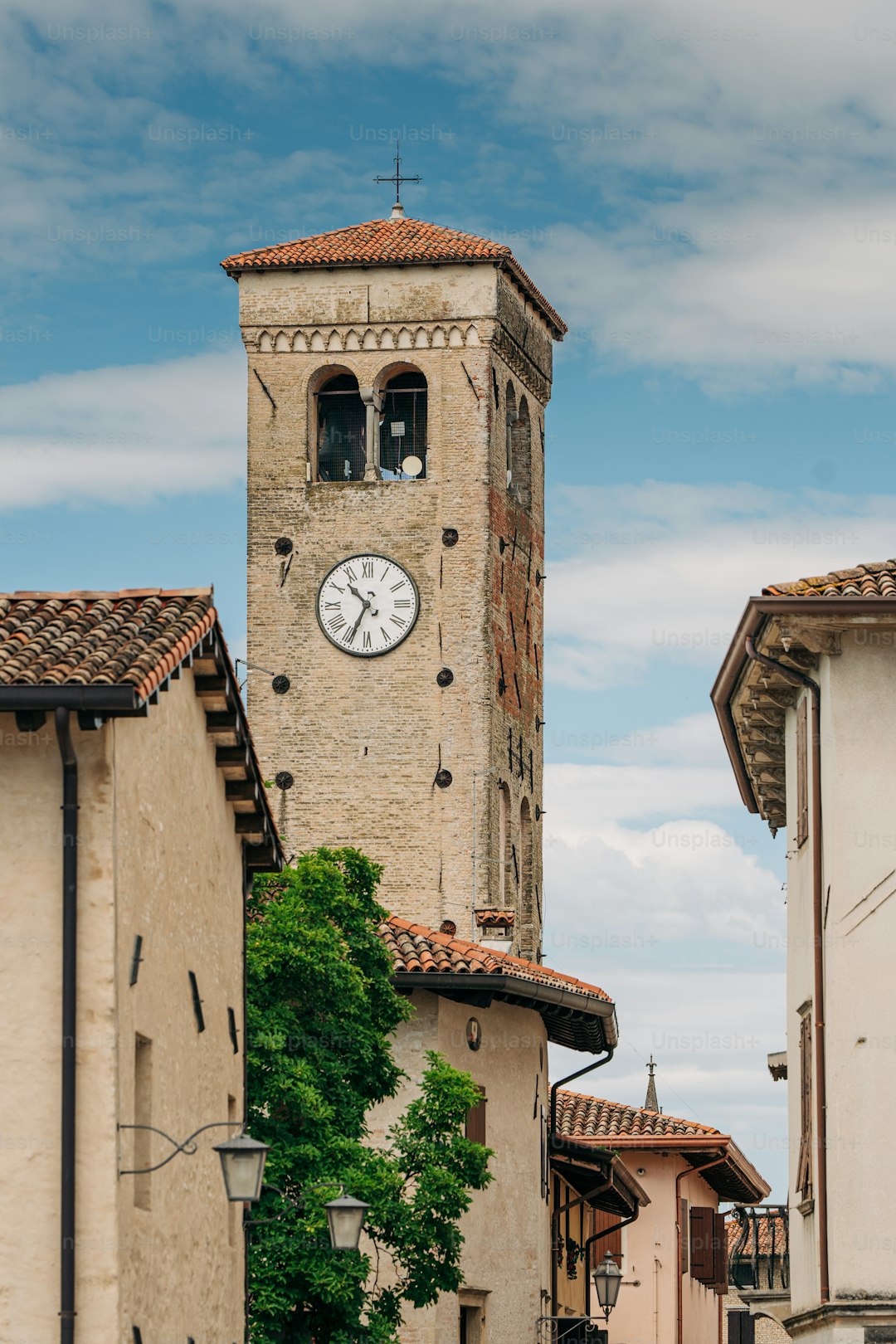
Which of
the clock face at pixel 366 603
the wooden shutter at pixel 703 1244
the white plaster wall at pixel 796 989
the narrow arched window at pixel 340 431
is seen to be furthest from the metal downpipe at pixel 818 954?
the narrow arched window at pixel 340 431

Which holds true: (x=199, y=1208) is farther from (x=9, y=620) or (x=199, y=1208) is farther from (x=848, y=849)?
(x=848, y=849)

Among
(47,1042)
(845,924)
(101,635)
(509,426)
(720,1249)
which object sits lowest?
(720,1249)

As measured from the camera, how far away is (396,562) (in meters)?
53.7

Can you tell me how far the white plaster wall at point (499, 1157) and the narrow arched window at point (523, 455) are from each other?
2599cm

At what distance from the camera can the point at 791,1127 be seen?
24.2 metres

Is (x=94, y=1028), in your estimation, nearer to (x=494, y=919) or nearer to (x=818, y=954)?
(x=818, y=954)

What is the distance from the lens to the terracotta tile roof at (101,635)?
1594 centimetres

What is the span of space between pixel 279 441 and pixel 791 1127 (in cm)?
3264

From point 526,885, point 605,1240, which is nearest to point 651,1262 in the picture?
point 605,1240

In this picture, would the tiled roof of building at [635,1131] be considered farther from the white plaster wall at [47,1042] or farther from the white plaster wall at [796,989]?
the white plaster wall at [47,1042]

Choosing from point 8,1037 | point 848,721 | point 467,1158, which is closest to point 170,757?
point 8,1037

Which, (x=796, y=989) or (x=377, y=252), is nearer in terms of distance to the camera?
(x=796, y=989)

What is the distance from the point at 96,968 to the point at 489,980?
518 inches

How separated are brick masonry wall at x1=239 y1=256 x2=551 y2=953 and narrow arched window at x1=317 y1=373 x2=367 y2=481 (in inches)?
24.6
